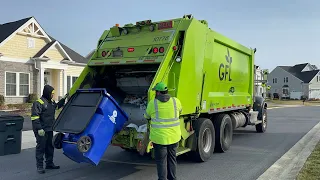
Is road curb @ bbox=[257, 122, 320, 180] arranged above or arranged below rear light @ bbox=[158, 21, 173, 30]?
below

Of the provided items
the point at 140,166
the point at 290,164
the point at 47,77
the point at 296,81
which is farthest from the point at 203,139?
the point at 296,81

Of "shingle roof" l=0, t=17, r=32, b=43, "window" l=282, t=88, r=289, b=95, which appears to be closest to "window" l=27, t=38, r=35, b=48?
"shingle roof" l=0, t=17, r=32, b=43

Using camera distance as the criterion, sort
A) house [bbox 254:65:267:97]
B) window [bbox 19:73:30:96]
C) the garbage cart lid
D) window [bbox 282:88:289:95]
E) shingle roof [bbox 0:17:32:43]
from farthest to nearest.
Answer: window [bbox 282:88:289:95] → window [bbox 19:73:30:96] → shingle roof [bbox 0:17:32:43] → house [bbox 254:65:267:97] → the garbage cart lid

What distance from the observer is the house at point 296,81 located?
67625mm

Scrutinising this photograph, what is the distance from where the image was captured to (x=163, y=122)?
5.19m

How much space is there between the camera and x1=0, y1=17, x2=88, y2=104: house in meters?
20.7

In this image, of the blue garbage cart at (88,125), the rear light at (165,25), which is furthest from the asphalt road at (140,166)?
the rear light at (165,25)

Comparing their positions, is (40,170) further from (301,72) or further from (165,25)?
(301,72)

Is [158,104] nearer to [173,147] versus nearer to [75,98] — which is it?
[173,147]

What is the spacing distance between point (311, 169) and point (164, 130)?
3245 millimetres

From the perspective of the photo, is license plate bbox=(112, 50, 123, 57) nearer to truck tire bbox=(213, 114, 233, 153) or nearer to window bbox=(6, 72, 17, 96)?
truck tire bbox=(213, 114, 233, 153)

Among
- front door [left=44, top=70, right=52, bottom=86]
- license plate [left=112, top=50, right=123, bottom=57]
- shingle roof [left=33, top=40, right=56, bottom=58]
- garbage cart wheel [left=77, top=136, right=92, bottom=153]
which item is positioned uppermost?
shingle roof [left=33, top=40, right=56, bottom=58]

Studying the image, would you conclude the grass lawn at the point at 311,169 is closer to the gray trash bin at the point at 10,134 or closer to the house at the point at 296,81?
the gray trash bin at the point at 10,134

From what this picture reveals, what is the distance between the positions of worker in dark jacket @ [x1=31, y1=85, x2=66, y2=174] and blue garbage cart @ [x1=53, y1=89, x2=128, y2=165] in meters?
0.87
